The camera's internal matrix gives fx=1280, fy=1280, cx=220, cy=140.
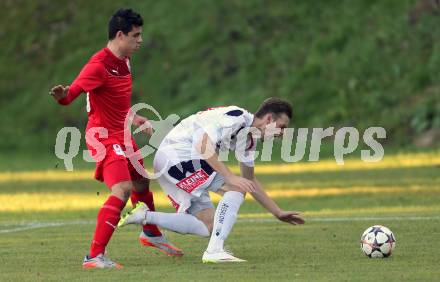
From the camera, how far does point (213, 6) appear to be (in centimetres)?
4119

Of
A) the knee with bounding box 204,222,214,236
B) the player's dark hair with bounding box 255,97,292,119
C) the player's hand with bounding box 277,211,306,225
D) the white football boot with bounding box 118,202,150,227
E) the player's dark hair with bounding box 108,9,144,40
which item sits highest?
the player's dark hair with bounding box 108,9,144,40

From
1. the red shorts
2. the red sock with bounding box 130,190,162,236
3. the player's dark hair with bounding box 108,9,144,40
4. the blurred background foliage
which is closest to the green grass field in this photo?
the red sock with bounding box 130,190,162,236

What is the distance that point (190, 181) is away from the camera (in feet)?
39.9

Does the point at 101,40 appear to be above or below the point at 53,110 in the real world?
above

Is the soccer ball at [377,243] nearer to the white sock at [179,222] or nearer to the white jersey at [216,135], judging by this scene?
the white jersey at [216,135]

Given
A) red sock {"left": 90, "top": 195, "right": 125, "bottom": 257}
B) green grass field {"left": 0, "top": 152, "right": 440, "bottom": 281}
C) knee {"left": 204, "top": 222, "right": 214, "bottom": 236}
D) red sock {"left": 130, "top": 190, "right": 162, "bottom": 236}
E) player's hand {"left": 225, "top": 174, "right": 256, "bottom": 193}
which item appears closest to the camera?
green grass field {"left": 0, "top": 152, "right": 440, "bottom": 281}

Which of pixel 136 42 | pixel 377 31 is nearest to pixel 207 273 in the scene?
pixel 136 42

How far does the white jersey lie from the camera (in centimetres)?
1174

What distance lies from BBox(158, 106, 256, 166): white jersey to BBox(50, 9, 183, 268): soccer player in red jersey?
1.31 ft

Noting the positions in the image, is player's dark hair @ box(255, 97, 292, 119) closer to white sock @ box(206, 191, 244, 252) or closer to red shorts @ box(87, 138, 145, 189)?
white sock @ box(206, 191, 244, 252)

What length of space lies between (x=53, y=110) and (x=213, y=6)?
612 centimetres

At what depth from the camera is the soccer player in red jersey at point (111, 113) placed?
11398 millimetres

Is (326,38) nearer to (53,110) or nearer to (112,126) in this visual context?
(53,110)

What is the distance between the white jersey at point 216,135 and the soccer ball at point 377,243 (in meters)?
1.35
